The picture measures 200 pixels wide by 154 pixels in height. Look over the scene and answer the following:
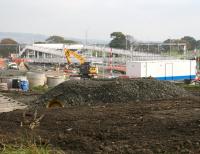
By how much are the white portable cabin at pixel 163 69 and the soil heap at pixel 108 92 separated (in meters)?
17.4

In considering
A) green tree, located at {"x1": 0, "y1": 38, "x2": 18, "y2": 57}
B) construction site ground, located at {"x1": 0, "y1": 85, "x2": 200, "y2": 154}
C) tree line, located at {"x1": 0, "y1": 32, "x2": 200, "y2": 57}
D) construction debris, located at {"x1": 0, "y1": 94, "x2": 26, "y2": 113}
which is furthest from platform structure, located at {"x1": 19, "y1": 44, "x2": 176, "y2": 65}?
construction site ground, located at {"x1": 0, "y1": 85, "x2": 200, "y2": 154}

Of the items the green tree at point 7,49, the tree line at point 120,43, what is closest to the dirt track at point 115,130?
the tree line at point 120,43

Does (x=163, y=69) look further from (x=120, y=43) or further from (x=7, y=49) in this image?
(x=7, y=49)

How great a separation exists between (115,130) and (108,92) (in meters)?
8.94

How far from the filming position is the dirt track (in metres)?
10.3

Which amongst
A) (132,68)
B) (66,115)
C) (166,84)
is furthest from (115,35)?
(66,115)

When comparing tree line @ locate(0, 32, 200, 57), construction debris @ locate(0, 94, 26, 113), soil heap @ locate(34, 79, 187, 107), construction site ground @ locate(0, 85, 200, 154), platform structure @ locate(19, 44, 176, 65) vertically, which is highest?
tree line @ locate(0, 32, 200, 57)

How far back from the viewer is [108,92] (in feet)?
68.8

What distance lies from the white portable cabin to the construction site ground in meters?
23.6

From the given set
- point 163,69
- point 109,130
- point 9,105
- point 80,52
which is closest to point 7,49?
point 80,52

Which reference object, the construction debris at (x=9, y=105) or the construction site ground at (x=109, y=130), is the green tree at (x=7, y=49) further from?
Answer: the construction site ground at (x=109, y=130)

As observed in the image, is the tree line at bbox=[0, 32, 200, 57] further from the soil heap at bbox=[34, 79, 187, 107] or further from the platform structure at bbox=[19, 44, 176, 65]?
the soil heap at bbox=[34, 79, 187, 107]

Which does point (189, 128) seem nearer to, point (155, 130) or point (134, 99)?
point (155, 130)

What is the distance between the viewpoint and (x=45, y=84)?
1447 inches
